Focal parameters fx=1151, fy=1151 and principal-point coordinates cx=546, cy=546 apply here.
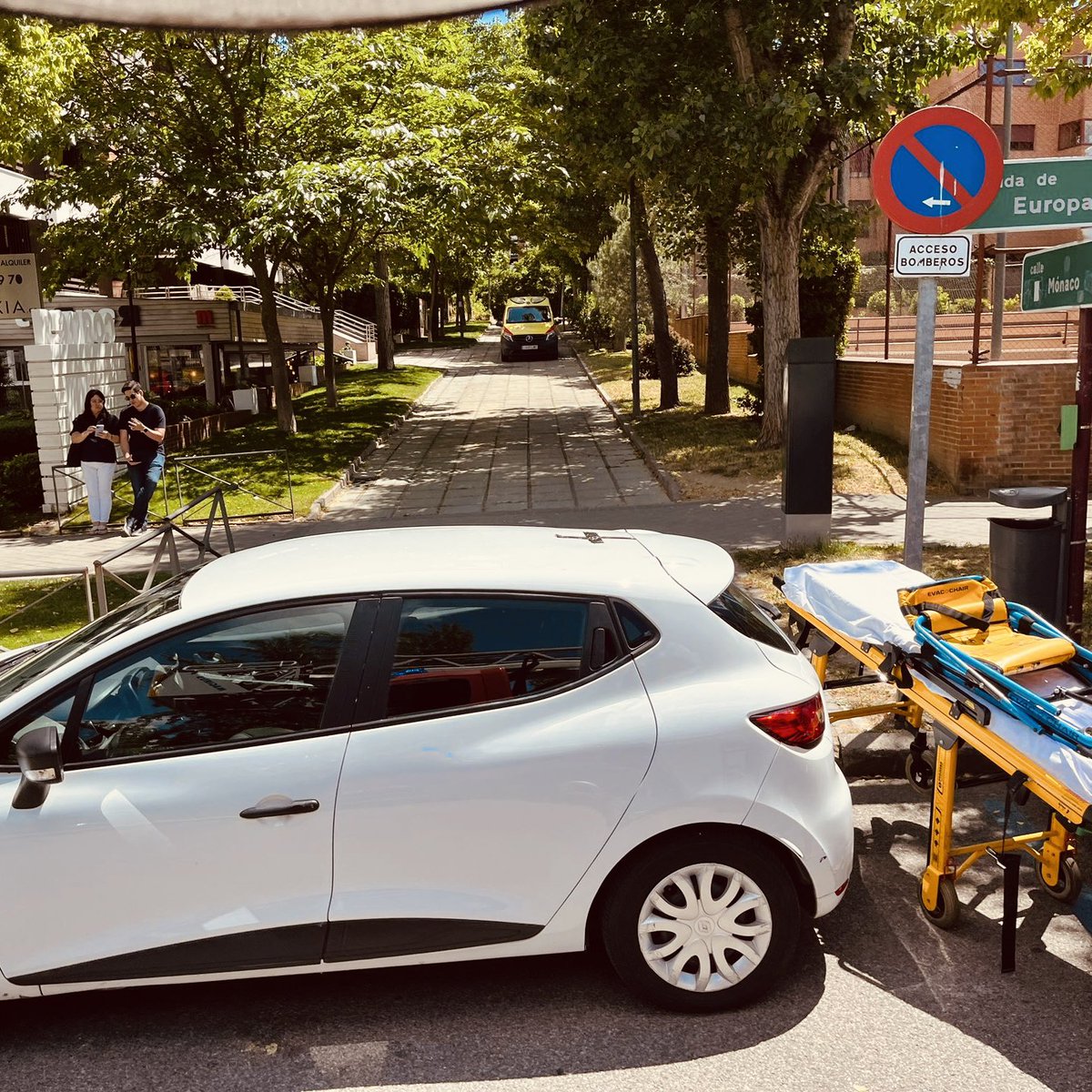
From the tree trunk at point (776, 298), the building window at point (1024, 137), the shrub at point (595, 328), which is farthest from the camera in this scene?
the shrub at point (595, 328)

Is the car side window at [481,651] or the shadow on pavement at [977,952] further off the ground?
the car side window at [481,651]

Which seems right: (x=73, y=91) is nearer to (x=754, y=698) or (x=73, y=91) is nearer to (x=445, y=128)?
(x=445, y=128)

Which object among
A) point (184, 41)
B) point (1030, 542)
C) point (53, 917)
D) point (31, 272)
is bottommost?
point (53, 917)

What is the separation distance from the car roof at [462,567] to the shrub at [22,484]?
12.4 meters

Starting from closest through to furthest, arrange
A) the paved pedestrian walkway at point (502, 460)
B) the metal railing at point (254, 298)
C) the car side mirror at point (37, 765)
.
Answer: the car side mirror at point (37, 765), the paved pedestrian walkway at point (502, 460), the metal railing at point (254, 298)

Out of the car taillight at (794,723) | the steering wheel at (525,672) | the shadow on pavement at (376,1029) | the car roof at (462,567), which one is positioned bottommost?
the shadow on pavement at (376,1029)

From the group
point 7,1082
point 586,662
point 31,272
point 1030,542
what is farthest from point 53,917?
point 31,272

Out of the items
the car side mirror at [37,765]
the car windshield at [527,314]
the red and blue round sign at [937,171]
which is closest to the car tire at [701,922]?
the car side mirror at [37,765]

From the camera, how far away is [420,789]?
3568mm

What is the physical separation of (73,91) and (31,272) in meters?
5.66

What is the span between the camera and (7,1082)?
3490 mm

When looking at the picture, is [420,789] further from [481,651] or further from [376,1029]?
[376,1029]

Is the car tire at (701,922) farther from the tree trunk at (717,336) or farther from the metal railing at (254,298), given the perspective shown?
the metal railing at (254,298)

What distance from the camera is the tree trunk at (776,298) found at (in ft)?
52.3
